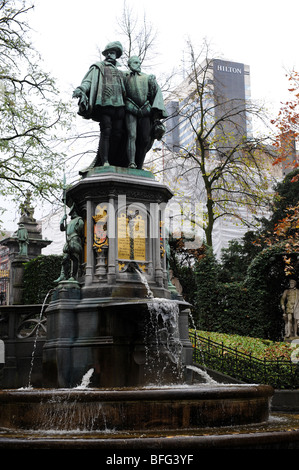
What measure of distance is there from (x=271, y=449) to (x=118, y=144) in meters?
6.46

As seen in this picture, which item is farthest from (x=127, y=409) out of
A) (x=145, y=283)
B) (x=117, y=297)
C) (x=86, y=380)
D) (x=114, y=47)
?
(x=114, y=47)

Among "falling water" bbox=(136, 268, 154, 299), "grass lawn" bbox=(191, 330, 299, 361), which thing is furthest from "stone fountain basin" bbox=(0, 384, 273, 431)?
"grass lawn" bbox=(191, 330, 299, 361)

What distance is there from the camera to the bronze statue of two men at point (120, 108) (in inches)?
381

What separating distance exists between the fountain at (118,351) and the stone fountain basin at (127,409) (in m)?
0.01

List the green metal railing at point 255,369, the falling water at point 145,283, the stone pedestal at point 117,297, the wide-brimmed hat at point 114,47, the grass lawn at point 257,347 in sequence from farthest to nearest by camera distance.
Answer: the grass lawn at point 257,347 → the green metal railing at point 255,369 → the wide-brimmed hat at point 114,47 → the falling water at point 145,283 → the stone pedestal at point 117,297

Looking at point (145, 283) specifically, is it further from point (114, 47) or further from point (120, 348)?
point (114, 47)

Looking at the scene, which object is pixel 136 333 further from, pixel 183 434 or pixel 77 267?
pixel 183 434

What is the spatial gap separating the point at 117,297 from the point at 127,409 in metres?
2.87

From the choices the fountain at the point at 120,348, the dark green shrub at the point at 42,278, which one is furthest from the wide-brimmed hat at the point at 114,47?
the dark green shrub at the point at 42,278

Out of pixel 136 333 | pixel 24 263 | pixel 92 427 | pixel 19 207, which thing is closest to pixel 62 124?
pixel 19 207

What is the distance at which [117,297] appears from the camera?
8.66 m

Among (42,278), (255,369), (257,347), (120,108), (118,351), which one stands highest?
(120,108)

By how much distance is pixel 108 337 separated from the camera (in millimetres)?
8320

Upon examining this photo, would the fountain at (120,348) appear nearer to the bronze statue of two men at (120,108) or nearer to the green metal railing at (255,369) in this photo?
the bronze statue of two men at (120,108)
